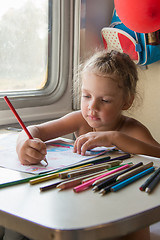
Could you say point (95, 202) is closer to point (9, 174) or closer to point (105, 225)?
point (105, 225)

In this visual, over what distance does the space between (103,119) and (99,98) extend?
7 centimetres

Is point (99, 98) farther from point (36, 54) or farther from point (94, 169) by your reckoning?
point (36, 54)

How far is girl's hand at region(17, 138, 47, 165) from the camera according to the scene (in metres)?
0.81

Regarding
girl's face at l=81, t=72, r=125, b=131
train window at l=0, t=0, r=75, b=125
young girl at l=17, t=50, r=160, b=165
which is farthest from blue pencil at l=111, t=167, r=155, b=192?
train window at l=0, t=0, r=75, b=125

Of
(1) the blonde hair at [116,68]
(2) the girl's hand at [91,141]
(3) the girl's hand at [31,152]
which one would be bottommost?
(2) the girl's hand at [91,141]

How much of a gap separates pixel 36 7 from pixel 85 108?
0.79m

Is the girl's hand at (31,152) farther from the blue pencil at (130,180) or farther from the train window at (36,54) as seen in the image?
the train window at (36,54)

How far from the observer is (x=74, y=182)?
0.65m

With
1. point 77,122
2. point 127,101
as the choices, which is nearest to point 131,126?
point 127,101

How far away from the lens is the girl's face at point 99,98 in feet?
3.64

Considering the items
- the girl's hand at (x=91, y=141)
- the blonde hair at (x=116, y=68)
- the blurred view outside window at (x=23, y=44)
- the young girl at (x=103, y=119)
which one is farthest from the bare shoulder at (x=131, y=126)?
the blurred view outside window at (x=23, y=44)

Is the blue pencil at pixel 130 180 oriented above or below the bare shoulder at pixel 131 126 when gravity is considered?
above

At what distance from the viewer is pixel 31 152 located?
81 cm

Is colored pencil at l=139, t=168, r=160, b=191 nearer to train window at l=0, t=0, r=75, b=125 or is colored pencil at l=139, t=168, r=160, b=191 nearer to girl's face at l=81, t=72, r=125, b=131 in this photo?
girl's face at l=81, t=72, r=125, b=131
